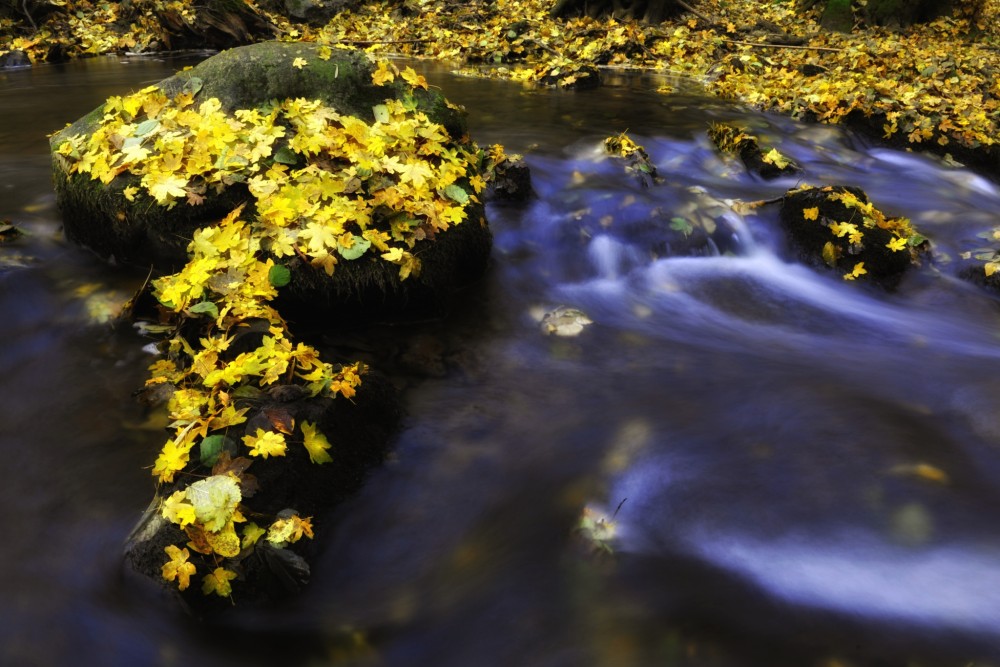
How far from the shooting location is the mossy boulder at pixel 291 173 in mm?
3861

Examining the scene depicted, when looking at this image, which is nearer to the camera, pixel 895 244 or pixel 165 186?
pixel 165 186

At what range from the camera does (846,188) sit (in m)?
5.33

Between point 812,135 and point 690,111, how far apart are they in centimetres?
151

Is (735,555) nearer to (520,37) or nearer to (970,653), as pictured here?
(970,653)

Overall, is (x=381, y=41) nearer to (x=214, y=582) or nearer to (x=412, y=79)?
(x=412, y=79)

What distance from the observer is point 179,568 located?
238 centimetres

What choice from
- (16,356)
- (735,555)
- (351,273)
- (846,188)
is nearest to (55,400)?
(16,356)

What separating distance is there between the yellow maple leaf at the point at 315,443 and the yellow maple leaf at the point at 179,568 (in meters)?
0.59

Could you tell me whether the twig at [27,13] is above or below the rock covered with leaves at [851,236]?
above

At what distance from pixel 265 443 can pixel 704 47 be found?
11.5 meters

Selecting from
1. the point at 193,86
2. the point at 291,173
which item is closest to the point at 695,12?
the point at 193,86

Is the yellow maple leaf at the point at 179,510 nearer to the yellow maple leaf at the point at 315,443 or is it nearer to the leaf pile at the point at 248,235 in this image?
the leaf pile at the point at 248,235

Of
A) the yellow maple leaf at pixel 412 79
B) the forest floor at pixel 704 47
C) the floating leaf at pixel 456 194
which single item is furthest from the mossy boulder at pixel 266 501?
the forest floor at pixel 704 47

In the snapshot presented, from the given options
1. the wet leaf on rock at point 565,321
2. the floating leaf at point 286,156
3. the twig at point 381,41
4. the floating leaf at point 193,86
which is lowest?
the wet leaf on rock at point 565,321
